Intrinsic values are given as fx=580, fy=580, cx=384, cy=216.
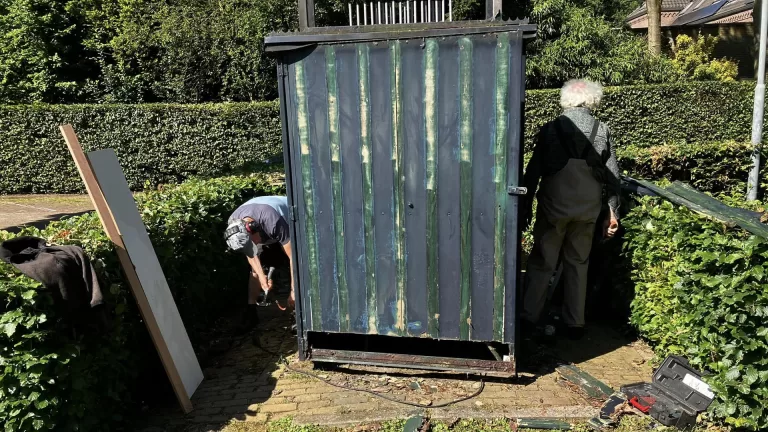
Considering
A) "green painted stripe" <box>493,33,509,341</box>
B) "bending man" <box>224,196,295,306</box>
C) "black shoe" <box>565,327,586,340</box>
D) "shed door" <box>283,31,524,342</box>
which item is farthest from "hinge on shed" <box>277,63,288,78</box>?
"black shoe" <box>565,327,586,340</box>

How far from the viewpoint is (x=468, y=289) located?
161 inches

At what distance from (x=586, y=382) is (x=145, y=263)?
3243 millimetres

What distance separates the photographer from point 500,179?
3.87 meters

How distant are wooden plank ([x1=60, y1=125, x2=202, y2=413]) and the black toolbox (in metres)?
3.06

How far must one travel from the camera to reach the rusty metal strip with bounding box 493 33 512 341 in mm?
3717

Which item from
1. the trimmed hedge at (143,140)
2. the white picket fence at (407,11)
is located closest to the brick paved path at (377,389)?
the white picket fence at (407,11)

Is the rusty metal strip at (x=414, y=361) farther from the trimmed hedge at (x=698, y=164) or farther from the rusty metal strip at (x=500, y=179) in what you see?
the trimmed hedge at (x=698, y=164)

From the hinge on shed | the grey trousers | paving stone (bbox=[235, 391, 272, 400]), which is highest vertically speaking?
the hinge on shed

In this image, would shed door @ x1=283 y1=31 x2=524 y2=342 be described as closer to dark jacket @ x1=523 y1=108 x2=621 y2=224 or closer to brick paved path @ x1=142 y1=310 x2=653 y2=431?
brick paved path @ x1=142 y1=310 x2=653 y2=431

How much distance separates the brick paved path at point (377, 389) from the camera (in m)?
3.88

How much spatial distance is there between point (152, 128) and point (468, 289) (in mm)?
13226

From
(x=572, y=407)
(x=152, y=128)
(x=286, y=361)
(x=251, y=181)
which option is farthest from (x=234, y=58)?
(x=572, y=407)

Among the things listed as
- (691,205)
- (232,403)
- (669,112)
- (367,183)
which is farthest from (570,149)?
(669,112)

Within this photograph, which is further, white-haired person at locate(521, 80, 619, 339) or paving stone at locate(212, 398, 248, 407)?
white-haired person at locate(521, 80, 619, 339)
